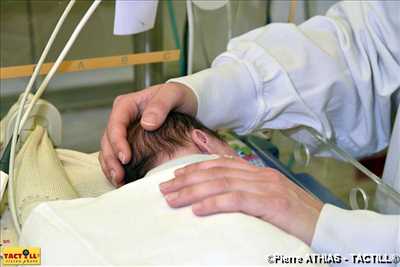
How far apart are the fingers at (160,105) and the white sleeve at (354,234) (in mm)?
278

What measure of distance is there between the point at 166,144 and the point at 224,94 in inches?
7.7

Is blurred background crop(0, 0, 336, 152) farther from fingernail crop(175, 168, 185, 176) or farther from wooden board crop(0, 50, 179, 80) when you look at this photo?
fingernail crop(175, 168, 185, 176)

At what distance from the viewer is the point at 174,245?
668 millimetres

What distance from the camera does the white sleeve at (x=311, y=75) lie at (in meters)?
1.03

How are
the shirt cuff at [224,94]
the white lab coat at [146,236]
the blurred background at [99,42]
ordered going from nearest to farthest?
the white lab coat at [146,236] < the shirt cuff at [224,94] < the blurred background at [99,42]

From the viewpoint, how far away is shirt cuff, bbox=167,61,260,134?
39.4 inches

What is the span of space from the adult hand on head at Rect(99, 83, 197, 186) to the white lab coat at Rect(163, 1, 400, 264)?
4 centimetres

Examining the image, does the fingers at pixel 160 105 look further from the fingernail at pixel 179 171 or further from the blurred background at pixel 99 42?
the blurred background at pixel 99 42

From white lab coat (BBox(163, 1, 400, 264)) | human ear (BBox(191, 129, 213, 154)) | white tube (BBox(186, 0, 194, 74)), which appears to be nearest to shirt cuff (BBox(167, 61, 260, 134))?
white lab coat (BBox(163, 1, 400, 264))

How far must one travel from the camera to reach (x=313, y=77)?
106 cm

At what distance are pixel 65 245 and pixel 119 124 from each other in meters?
0.26

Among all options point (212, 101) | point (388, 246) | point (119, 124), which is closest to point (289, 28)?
point (212, 101)

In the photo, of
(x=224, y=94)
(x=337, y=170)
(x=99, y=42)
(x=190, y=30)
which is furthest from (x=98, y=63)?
(x=337, y=170)

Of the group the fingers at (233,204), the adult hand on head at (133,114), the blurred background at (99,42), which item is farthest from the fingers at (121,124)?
the blurred background at (99,42)
